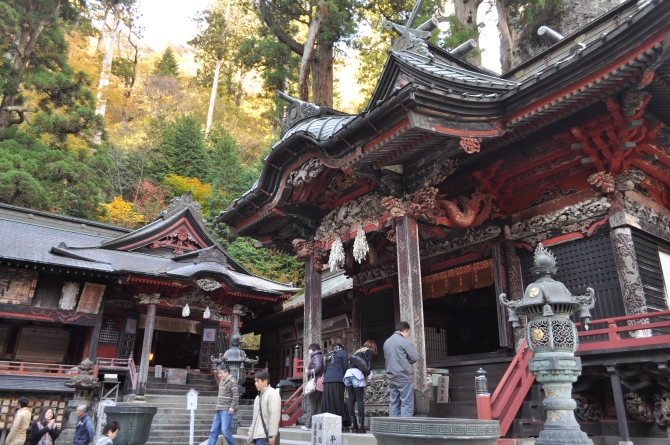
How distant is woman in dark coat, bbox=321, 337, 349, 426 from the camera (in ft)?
24.1

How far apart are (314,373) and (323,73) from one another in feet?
43.6

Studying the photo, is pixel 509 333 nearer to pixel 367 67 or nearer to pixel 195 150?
pixel 367 67

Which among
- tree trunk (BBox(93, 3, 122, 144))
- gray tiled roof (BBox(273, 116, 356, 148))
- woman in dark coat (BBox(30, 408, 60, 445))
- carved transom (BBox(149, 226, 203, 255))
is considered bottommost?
woman in dark coat (BBox(30, 408, 60, 445))

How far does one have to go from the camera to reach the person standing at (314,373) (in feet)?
26.6

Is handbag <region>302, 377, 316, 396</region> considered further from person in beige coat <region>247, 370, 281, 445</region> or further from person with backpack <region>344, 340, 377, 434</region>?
person in beige coat <region>247, 370, 281, 445</region>

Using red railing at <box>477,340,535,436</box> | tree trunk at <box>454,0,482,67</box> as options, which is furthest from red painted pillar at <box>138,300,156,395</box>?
tree trunk at <box>454,0,482,67</box>

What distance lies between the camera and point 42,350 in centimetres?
1814

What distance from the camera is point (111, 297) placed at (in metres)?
18.7

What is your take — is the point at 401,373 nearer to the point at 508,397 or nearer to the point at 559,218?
the point at 508,397

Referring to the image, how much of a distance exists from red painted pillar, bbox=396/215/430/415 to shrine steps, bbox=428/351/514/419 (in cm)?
51

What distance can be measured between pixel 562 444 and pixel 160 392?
1458 centimetres

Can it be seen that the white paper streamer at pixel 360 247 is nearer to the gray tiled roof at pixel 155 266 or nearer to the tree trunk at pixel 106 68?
the gray tiled roof at pixel 155 266

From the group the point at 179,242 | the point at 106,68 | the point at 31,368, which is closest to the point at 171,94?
the point at 106,68

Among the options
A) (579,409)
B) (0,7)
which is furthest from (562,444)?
(0,7)
